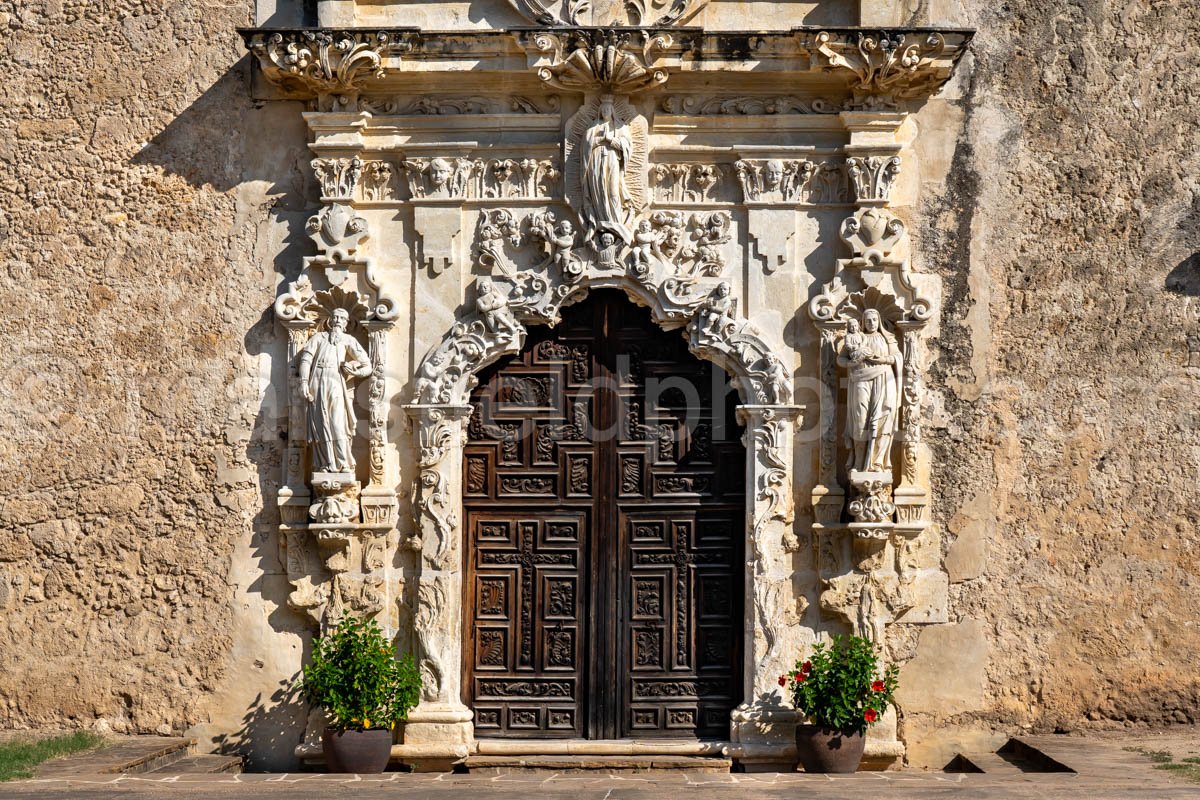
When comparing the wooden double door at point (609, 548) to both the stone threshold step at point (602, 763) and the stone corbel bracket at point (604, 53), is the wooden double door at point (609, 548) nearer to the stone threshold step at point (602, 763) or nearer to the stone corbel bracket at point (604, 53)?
the stone threshold step at point (602, 763)

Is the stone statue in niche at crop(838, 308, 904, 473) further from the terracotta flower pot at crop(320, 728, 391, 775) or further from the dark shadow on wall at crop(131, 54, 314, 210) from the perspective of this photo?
the dark shadow on wall at crop(131, 54, 314, 210)

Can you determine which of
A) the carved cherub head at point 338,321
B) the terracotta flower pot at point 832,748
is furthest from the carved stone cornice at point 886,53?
the terracotta flower pot at point 832,748

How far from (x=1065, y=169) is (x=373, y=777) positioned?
15.9ft

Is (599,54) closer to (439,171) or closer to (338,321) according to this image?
(439,171)

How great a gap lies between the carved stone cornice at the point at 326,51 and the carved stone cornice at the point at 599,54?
70cm

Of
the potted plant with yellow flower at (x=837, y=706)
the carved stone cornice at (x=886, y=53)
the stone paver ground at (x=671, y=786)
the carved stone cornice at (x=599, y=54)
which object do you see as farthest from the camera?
the carved stone cornice at (x=599, y=54)

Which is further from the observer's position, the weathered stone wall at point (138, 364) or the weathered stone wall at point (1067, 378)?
the weathered stone wall at point (138, 364)

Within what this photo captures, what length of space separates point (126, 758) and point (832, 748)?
3.55 m

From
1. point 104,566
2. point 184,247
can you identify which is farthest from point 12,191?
point 104,566

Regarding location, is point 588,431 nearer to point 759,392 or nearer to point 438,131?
point 759,392

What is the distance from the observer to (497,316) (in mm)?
8094

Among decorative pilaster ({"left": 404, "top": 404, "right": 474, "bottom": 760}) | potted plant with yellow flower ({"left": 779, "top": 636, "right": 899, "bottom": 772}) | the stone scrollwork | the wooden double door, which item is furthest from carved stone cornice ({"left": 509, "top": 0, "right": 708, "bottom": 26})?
potted plant with yellow flower ({"left": 779, "top": 636, "right": 899, "bottom": 772})

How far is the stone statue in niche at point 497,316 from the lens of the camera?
26.5 feet

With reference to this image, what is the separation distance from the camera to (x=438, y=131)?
27.0ft
